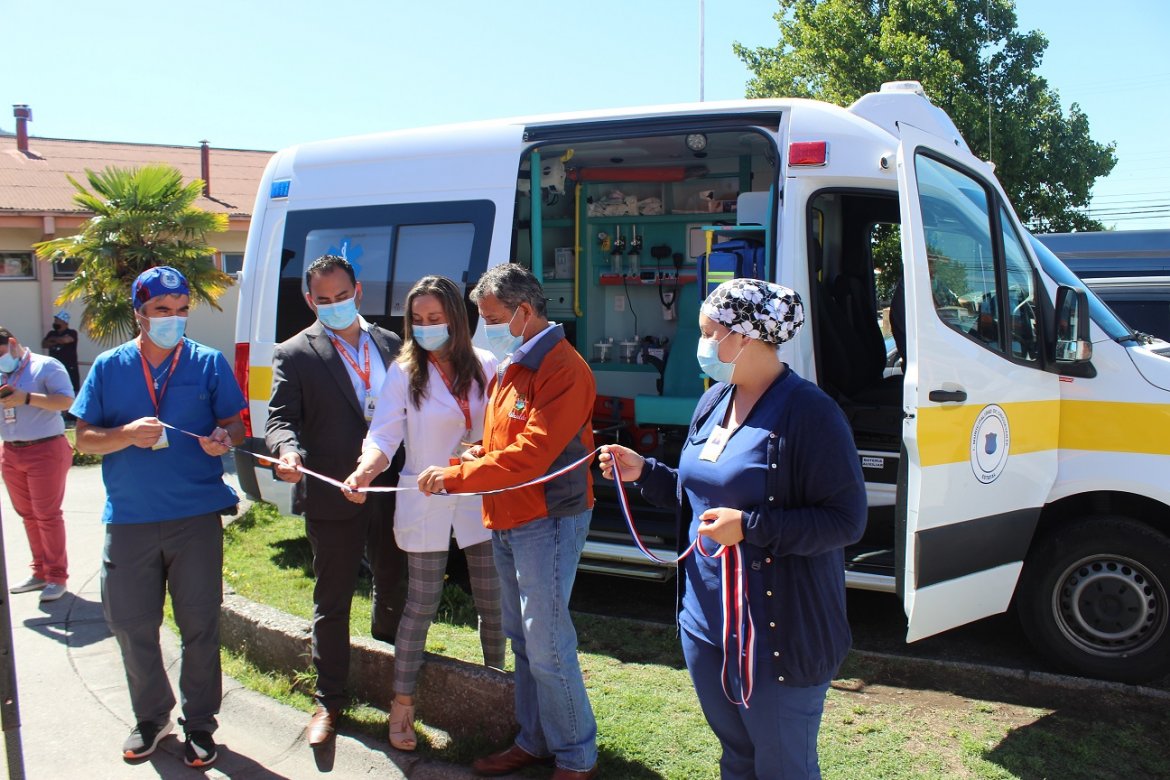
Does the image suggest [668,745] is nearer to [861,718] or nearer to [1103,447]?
[861,718]

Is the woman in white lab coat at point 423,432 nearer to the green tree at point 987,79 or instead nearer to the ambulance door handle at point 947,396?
the ambulance door handle at point 947,396

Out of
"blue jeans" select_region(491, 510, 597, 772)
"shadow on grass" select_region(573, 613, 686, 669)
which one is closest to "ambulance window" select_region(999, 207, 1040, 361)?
"shadow on grass" select_region(573, 613, 686, 669)

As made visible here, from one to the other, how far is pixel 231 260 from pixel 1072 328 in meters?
19.3

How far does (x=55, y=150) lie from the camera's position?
70.5ft

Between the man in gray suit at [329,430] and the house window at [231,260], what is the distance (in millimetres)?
17743

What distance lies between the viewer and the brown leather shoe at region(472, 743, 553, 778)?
11.6ft

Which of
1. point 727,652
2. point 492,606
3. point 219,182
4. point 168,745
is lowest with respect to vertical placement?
point 168,745

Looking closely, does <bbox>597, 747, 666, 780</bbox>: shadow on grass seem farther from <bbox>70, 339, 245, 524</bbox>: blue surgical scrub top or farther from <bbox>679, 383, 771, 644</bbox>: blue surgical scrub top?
<bbox>70, 339, 245, 524</bbox>: blue surgical scrub top

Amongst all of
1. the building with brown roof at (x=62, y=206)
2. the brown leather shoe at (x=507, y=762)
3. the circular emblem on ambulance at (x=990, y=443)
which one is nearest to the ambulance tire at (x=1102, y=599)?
the circular emblem on ambulance at (x=990, y=443)

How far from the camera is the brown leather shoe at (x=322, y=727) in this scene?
3771mm

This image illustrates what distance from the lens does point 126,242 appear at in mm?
12531

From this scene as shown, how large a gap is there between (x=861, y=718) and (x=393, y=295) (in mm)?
3677

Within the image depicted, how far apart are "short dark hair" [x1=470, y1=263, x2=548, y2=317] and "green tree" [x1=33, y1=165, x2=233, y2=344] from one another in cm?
1079

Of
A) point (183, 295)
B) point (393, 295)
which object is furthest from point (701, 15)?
point (183, 295)
